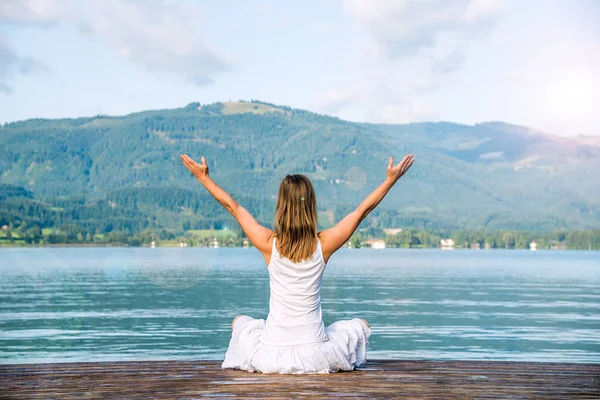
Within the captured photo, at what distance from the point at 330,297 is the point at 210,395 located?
48197mm

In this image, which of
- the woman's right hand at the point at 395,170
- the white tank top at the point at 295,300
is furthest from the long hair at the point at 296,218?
the woman's right hand at the point at 395,170

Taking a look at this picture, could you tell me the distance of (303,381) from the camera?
290 inches

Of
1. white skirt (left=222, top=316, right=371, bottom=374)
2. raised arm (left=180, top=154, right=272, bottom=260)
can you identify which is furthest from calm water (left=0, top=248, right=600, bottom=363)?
raised arm (left=180, top=154, right=272, bottom=260)

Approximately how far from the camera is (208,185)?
24.4ft

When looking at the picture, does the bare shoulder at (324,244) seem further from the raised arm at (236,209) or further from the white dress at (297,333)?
the raised arm at (236,209)

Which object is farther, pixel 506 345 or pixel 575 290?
pixel 575 290

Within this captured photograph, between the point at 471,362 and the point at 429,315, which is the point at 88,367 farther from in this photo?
the point at 429,315

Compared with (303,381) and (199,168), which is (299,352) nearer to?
(303,381)

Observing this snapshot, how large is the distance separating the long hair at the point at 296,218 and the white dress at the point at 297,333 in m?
0.12

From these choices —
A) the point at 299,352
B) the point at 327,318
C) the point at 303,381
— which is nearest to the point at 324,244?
the point at 299,352

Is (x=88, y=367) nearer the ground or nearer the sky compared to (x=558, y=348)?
nearer the sky

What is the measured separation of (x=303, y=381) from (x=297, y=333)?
477 millimetres

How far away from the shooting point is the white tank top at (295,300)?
24.5ft

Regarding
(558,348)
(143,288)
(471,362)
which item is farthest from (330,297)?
(471,362)
